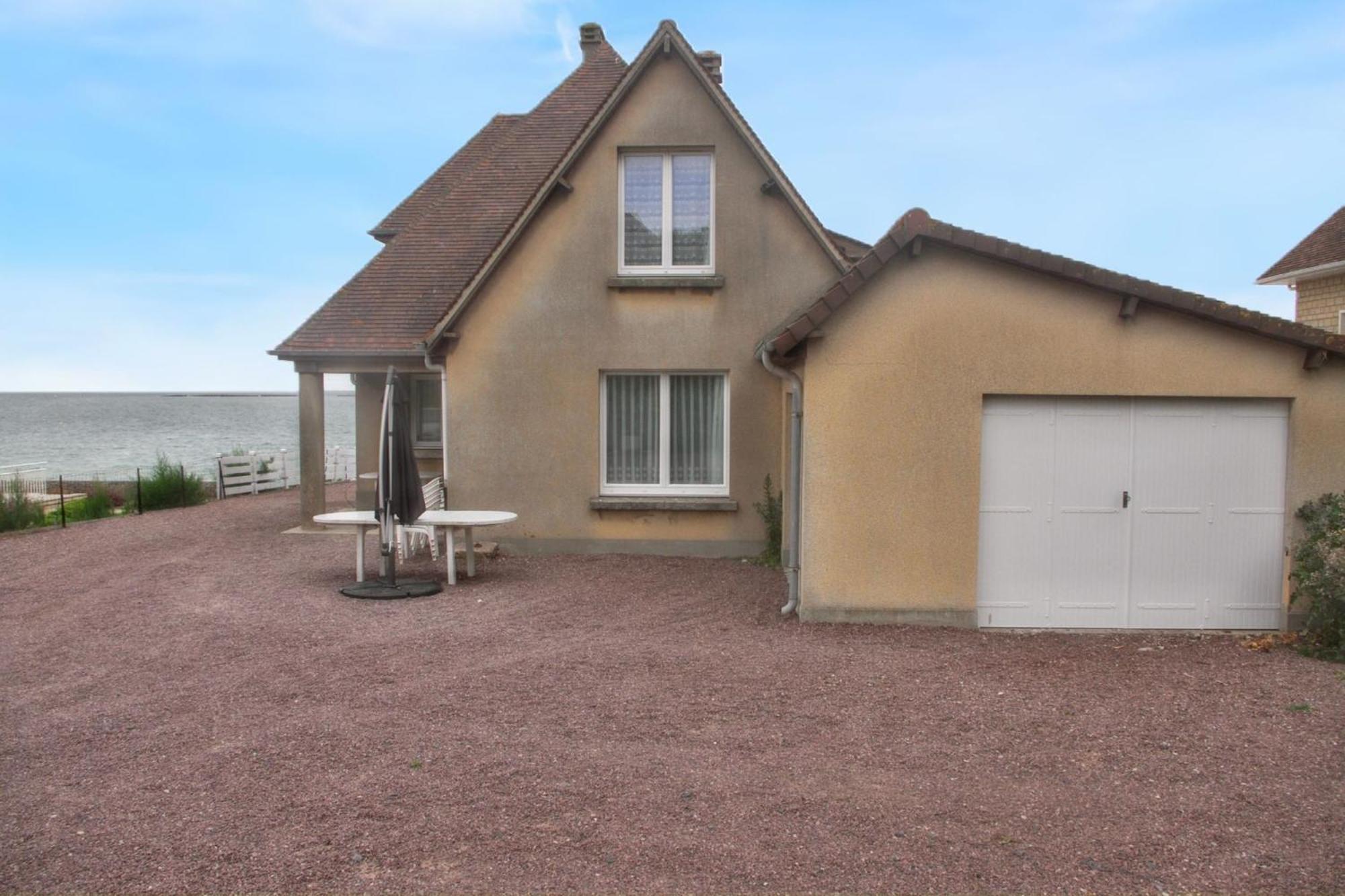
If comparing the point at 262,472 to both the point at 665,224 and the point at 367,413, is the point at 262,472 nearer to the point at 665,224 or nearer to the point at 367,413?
the point at 367,413

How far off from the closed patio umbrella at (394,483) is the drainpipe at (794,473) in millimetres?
4079

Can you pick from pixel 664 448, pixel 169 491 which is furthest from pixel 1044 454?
pixel 169 491

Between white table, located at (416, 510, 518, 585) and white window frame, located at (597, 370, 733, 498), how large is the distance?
1.92m

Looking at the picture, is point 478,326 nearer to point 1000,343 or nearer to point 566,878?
point 1000,343

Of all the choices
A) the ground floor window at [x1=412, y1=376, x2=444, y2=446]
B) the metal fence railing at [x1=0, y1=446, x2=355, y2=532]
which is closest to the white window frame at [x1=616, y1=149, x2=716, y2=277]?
the ground floor window at [x1=412, y1=376, x2=444, y2=446]

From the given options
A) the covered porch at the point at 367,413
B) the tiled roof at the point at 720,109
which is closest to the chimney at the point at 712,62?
the tiled roof at the point at 720,109

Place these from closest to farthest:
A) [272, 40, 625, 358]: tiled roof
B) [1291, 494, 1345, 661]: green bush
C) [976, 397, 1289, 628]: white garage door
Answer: [1291, 494, 1345, 661]: green bush
[976, 397, 1289, 628]: white garage door
[272, 40, 625, 358]: tiled roof

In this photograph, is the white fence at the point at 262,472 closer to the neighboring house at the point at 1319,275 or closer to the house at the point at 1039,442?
the house at the point at 1039,442

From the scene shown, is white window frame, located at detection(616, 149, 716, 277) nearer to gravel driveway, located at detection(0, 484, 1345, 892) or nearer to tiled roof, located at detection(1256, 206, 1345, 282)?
gravel driveway, located at detection(0, 484, 1345, 892)

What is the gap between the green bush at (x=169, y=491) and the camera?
21016 millimetres

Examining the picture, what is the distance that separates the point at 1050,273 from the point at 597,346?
6422 millimetres

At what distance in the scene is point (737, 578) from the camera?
11836 mm

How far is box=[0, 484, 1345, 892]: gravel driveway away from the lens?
14.5 feet

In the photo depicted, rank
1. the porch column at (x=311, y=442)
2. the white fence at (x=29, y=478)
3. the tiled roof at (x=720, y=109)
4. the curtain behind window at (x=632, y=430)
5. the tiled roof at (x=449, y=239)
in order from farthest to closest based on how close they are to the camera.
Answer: the white fence at (x=29, y=478), the porch column at (x=311, y=442), the tiled roof at (x=449, y=239), the curtain behind window at (x=632, y=430), the tiled roof at (x=720, y=109)
